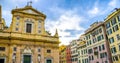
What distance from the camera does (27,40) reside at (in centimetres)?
3028

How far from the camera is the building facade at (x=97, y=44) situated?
39556 mm

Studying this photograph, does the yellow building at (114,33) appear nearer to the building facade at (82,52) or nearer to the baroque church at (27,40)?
the building facade at (82,52)

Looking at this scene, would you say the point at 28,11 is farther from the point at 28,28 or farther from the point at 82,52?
the point at 82,52

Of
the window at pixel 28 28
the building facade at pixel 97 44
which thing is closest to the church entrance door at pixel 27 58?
the window at pixel 28 28

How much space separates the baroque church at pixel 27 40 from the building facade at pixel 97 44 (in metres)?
14.9

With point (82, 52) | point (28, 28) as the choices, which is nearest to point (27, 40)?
point (28, 28)

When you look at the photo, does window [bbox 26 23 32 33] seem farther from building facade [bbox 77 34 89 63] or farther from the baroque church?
building facade [bbox 77 34 89 63]

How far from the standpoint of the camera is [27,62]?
29469 millimetres

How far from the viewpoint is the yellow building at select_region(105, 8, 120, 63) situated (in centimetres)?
3494

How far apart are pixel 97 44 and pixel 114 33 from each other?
7.70 meters

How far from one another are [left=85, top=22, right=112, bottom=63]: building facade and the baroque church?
14.9 metres

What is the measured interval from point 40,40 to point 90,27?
74.5 feet

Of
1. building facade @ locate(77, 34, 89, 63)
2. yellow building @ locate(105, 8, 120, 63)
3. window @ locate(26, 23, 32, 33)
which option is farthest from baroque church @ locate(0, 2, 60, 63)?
building facade @ locate(77, 34, 89, 63)

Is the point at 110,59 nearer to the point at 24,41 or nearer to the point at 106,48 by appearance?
the point at 106,48
